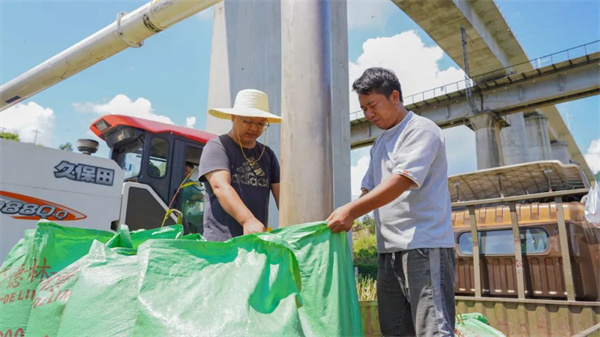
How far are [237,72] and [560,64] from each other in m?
14.5

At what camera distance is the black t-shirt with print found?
80.7 inches

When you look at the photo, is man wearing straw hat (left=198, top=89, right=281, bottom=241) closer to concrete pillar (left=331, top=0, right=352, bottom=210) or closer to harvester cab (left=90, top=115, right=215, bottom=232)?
harvester cab (left=90, top=115, right=215, bottom=232)

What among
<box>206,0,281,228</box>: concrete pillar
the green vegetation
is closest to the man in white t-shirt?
<box>206,0,281,228</box>: concrete pillar

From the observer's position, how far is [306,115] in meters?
1.99

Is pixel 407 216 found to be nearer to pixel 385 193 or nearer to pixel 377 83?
pixel 385 193

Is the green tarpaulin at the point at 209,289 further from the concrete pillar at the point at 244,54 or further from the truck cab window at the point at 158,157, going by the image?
the concrete pillar at the point at 244,54

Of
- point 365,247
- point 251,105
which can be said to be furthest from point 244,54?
point 365,247

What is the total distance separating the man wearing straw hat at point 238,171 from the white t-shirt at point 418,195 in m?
0.65

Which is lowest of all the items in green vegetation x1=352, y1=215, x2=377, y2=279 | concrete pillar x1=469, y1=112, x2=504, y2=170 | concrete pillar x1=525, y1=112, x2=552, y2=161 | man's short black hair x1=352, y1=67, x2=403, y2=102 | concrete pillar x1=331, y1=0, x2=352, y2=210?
green vegetation x1=352, y1=215, x2=377, y2=279

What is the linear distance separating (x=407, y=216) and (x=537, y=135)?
95.6ft

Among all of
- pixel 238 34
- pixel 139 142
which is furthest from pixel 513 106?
pixel 139 142

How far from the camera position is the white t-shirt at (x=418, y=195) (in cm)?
161

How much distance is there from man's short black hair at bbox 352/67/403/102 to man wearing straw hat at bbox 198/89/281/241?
53 centimetres

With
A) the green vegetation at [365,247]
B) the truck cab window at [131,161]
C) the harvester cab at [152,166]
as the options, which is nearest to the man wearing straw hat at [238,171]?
the harvester cab at [152,166]
